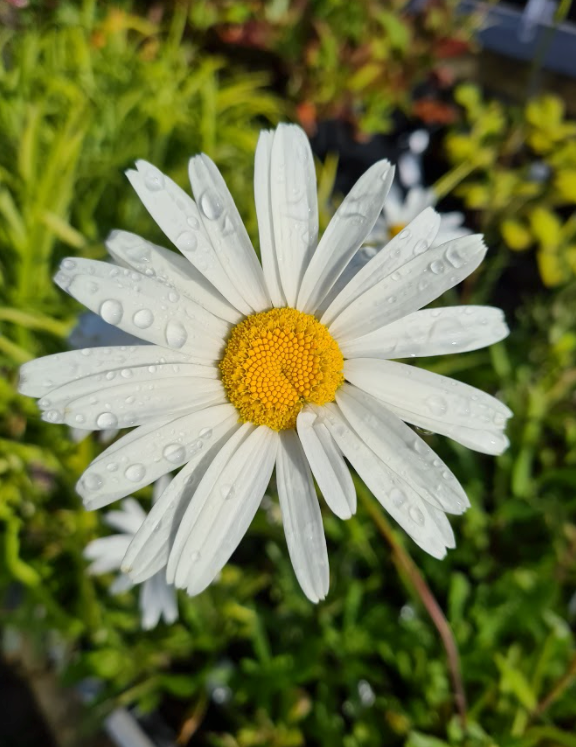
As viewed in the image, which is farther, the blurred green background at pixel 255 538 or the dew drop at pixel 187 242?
the blurred green background at pixel 255 538

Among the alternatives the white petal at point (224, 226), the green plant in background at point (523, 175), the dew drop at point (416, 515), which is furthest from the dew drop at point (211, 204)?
the green plant in background at point (523, 175)

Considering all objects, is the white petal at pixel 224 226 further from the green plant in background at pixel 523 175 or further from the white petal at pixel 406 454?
the green plant in background at pixel 523 175

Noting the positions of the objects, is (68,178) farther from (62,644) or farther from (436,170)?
(436,170)

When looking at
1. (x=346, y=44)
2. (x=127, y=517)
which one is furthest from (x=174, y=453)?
(x=346, y=44)

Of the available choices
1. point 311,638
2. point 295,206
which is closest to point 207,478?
point 295,206

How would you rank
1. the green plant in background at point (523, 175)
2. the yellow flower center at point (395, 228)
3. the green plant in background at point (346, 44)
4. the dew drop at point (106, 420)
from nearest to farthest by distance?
the dew drop at point (106, 420) → the yellow flower center at point (395, 228) → the green plant in background at point (523, 175) → the green plant in background at point (346, 44)

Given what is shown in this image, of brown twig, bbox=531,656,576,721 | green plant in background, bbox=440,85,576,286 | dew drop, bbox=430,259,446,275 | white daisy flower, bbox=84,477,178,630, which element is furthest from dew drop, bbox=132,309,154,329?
green plant in background, bbox=440,85,576,286

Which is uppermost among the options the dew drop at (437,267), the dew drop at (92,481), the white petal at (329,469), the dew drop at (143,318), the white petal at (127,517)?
the dew drop at (437,267)

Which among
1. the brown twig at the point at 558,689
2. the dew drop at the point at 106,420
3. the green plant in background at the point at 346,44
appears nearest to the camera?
the dew drop at the point at 106,420
